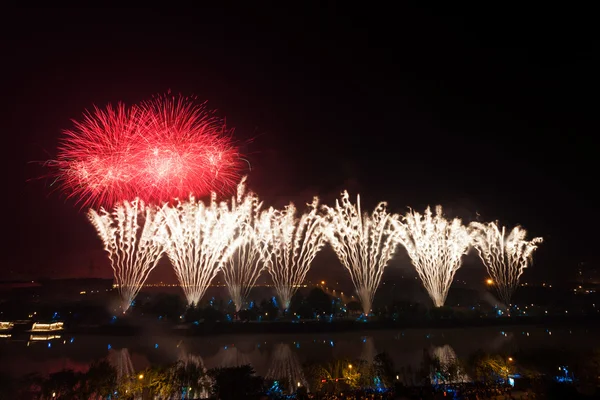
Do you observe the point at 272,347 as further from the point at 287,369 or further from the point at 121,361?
the point at 121,361

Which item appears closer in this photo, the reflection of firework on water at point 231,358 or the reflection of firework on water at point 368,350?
the reflection of firework on water at point 231,358

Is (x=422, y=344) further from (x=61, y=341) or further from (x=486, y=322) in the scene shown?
(x=61, y=341)

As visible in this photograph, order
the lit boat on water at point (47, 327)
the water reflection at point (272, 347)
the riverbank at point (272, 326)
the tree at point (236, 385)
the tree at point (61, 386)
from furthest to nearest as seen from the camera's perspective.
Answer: the lit boat on water at point (47, 327) → the riverbank at point (272, 326) → the water reflection at point (272, 347) → the tree at point (236, 385) → the tree at point (61, 386)

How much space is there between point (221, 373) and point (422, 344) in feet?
50.7

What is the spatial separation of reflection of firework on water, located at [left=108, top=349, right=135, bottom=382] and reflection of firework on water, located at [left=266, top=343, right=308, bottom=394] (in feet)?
21.5

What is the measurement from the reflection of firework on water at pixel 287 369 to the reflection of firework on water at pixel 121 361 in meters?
6.56

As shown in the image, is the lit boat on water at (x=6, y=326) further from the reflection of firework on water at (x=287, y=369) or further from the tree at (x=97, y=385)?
the tree at (x=97, y=385)

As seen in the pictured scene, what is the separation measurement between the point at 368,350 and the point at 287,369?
6158mm

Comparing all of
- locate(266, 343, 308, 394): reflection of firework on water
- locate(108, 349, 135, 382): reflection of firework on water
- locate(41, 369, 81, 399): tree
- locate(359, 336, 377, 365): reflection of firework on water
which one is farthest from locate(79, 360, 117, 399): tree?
locate(359, 336, 377, 365): reflection of firework on water

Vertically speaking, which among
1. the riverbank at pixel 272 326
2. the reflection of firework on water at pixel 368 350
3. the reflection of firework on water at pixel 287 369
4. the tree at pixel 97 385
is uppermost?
the riverbank at pixel 272 326

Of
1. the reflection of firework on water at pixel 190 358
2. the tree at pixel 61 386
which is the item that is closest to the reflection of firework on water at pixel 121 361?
the reflection of firework on water at pixel 190 358

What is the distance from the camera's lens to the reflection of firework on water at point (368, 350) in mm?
19861

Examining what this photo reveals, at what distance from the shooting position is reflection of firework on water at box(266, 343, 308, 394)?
14984mm

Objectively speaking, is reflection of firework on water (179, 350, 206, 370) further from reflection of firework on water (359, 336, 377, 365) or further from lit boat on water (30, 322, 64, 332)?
lit boat on water (30, 322, 64, 332)
